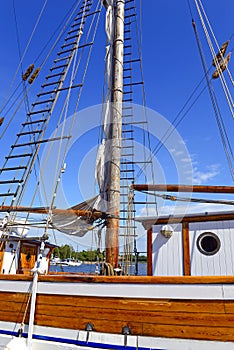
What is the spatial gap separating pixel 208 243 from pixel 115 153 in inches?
112

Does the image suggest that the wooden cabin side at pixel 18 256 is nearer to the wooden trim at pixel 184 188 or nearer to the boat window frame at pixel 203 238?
the wooden trim at pixel 184 188

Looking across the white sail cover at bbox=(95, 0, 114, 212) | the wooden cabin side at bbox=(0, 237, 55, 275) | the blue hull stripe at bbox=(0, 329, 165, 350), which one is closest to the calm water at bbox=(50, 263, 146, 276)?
the wooden cabin side at bbox=(0, 237, 55, 275)

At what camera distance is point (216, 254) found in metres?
5.29

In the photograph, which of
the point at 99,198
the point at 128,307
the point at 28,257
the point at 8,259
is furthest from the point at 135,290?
the point at 28,257

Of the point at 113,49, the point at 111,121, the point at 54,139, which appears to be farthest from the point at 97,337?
the point at 113,49

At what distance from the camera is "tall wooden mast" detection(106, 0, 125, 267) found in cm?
614

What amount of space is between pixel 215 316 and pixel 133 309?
44.2 inches

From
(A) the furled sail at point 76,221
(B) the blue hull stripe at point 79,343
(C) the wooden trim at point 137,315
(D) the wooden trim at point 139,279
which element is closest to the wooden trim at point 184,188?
(A) the furled sail at point 76,221

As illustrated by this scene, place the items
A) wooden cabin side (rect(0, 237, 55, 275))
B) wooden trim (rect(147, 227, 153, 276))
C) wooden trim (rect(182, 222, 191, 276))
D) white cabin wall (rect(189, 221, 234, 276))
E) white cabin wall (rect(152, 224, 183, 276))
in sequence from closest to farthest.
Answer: white cabin wall (rect(189, 221, 234, 276)) < wooden trim (rect(182, 222, 191, 276)) < white cabin wall (rect(152, 224, 183, 276)) < wooden trim (rect(147, 227, 153, 276)) < wooden cabin side (rect(0, 237, 55, 275))

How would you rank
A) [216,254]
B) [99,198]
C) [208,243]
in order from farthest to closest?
[99,198]
[208,243]
[216,254]

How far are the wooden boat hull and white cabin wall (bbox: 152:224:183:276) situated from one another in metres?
1.55

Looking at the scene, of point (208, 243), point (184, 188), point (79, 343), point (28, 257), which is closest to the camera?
point (79, 343)

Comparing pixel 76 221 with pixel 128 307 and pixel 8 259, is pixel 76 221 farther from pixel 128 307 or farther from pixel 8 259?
pixel 128 307

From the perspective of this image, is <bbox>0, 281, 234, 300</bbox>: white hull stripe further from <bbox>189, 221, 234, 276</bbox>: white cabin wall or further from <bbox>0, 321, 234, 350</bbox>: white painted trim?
<bbox>189, 221, 234, 276</bbox>: white cabin wall
